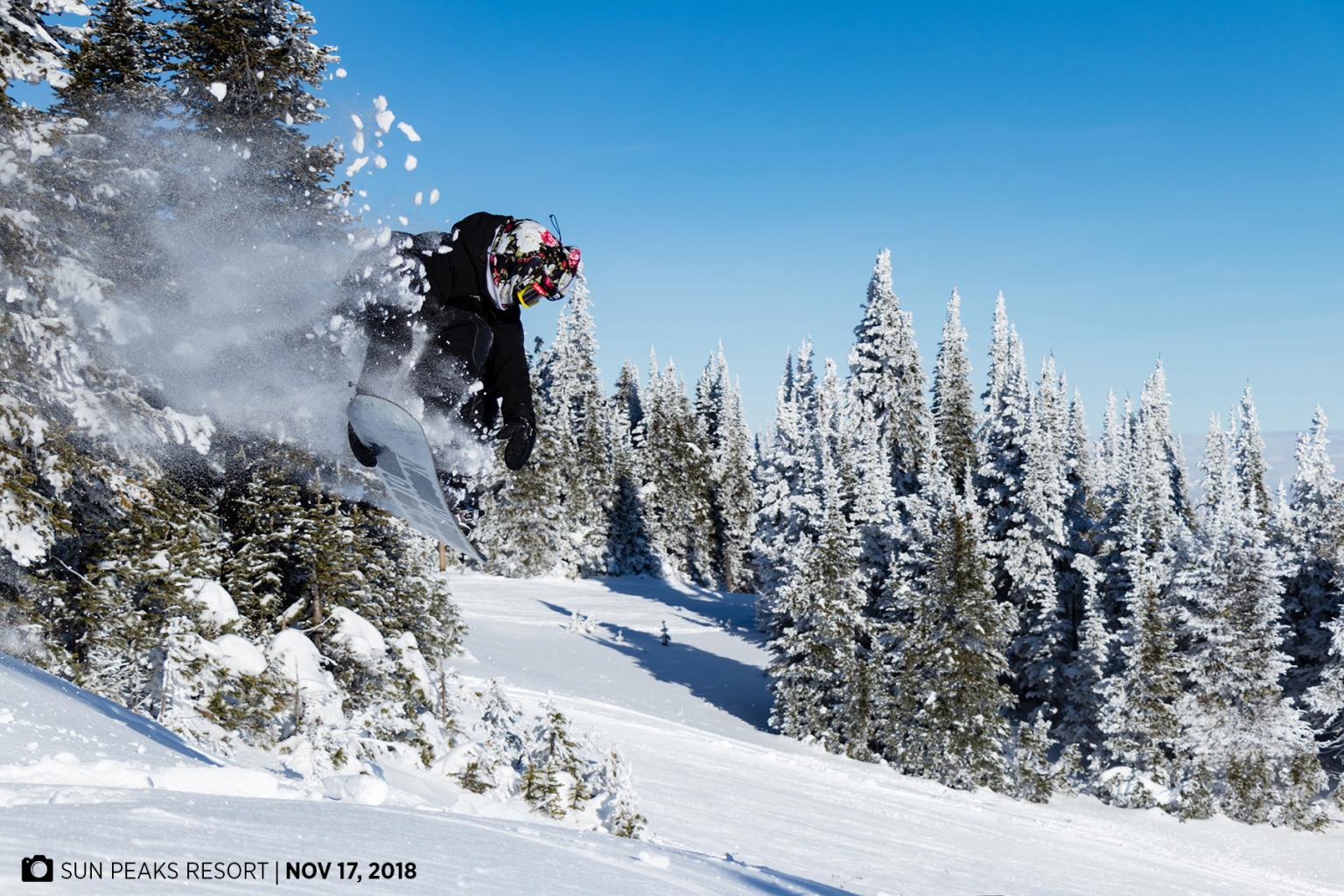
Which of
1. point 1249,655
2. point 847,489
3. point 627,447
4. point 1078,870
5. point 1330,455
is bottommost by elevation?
point 1078,870

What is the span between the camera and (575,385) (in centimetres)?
6222

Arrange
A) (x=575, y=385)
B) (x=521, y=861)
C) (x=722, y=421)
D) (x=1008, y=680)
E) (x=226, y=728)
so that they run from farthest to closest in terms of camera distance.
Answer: (x=722, y=421)
(x=575, y=385)
(x=1008, y=680)
(x=226, y=728)
(x=521, y=861)

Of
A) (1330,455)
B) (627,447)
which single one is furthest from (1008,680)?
(1330,455)

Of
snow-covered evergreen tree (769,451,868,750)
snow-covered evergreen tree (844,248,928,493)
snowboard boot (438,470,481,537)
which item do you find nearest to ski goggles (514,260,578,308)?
snowboard boot (438,470,481,537)

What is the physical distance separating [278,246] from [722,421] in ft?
191

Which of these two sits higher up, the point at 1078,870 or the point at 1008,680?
the point at 1008,680

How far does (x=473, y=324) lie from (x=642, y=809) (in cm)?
→ 969

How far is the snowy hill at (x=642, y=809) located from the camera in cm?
371

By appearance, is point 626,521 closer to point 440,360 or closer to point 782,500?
point 782,500

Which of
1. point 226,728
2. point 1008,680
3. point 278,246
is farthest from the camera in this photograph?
point 1008,680

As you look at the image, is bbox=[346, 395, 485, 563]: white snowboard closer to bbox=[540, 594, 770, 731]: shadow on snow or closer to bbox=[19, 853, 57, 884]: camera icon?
bbox=[19, 853, 57, 884]: camera icon

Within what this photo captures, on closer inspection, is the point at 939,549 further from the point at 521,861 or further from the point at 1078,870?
the point at 521,861

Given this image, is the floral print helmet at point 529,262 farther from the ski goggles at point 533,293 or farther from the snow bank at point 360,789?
the snow bank at point 360,789

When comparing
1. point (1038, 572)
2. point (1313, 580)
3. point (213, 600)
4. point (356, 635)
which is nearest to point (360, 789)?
point (213, 600)
